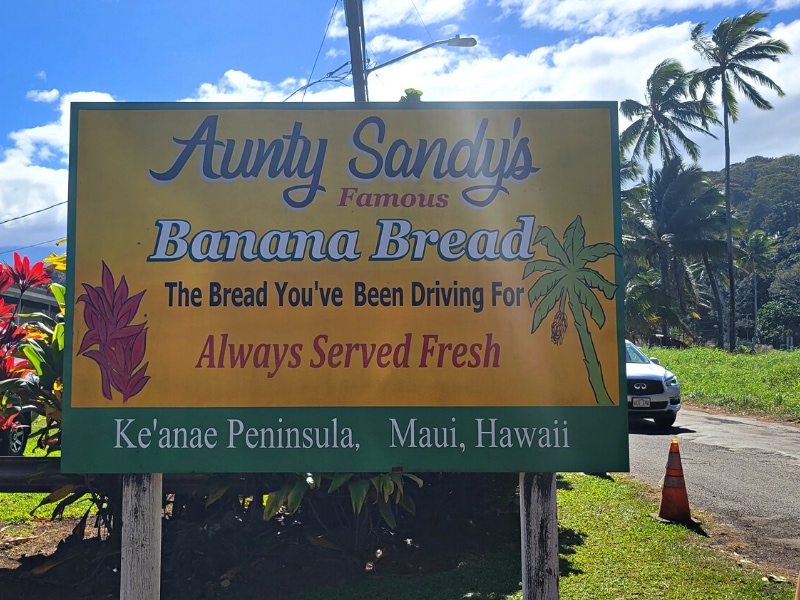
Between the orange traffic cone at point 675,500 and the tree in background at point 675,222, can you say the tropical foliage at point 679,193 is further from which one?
the orange traffic cone at point 675,500

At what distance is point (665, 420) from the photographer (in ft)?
43.3

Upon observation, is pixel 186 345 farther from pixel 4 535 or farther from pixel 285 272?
pixel 4 535

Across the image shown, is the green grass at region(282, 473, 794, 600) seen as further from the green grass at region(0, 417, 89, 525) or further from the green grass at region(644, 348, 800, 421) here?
the green grass at region(644, 348, 800, 421)

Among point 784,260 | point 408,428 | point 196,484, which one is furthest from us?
point 784,260

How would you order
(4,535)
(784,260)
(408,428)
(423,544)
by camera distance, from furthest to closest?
1. (784,260)
2. (4,535)
3. (423,544)
4. (408,428)

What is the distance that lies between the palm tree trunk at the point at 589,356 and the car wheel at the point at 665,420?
34.1 ft

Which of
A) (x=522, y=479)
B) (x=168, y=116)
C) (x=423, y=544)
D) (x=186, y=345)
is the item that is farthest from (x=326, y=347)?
(x=423, y=544)

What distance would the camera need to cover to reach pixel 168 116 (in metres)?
3.57

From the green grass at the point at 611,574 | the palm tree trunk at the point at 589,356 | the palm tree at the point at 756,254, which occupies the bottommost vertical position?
the green grass at the point at 611,574

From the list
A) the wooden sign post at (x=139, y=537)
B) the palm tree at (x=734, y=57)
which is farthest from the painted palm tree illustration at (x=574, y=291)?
the palm tree at (x=734, y=57)

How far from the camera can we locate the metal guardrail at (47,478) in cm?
474

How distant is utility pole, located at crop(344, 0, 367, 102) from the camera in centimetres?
1054

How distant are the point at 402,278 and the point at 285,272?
593 millimetres

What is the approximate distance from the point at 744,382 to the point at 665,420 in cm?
713
